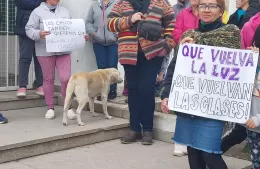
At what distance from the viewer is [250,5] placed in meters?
5.00

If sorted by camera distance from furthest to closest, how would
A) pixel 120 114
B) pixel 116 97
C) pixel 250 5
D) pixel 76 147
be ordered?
pixel 116 97, pixel 120 114, pixel 76 147, pixel 250 5

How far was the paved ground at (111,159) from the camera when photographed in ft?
15.3

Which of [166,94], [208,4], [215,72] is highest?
[208,4]

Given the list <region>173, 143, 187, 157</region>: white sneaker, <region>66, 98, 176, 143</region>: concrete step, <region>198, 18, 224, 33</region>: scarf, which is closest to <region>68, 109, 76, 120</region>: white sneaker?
<region>66, 98, 176, 143</region>: concrete step

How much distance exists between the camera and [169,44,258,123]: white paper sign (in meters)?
3.39

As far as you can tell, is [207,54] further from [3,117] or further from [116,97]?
[116,97]

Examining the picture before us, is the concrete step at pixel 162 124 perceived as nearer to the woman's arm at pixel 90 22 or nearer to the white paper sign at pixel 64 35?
the white paper sign at pixel 64 35

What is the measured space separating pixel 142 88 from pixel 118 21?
869 mm

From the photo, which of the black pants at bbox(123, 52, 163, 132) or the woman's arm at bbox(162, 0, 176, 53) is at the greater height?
the woman's arm at bbox(162, 0, 176, 53)

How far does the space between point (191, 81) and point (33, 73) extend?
14.9ft

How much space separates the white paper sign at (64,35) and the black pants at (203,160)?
2.98m

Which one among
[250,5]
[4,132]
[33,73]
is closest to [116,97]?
[33,73]

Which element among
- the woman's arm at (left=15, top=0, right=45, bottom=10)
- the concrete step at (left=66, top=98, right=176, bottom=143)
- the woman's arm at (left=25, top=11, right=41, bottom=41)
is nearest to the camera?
the concrete step at (left=66, top=98, right=176, bottom=143)

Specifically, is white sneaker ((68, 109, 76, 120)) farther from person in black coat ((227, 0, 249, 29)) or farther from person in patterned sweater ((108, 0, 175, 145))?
person in black coat ((227, 0, 249, 29))
